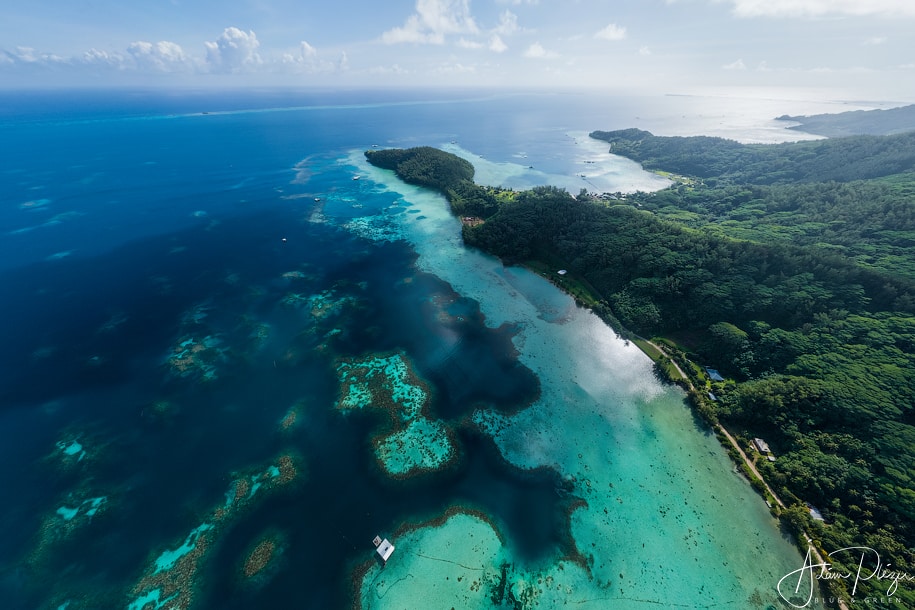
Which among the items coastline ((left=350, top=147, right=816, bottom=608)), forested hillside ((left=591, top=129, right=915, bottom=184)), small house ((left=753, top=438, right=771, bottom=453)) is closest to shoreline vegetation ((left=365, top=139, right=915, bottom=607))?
small house ((left=753, top=438, right=771, bottom=453))

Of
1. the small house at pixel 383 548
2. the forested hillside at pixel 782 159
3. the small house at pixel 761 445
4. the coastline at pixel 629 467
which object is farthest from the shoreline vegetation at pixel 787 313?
the small house at pixel 383 548

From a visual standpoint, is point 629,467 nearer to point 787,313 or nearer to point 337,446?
point 337,446

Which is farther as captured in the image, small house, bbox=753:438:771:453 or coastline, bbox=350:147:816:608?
small house, bbox=753:438:771:453

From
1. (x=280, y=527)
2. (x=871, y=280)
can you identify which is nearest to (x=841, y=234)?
(x=871, y=280)

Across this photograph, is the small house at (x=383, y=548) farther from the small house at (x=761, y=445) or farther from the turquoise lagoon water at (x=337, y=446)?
the small house at (x=761, y=445)

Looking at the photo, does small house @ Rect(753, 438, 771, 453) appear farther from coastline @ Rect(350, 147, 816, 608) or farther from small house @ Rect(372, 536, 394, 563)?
small house @ Rect(372, 536, 394, 563)

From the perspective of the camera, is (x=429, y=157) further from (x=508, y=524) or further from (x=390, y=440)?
(x=508, y=524)
